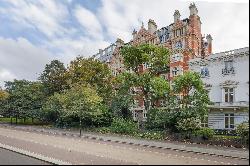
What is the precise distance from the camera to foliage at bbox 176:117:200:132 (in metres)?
24.1

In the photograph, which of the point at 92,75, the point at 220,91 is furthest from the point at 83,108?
the point at 220,91

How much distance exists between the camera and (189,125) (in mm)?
24141

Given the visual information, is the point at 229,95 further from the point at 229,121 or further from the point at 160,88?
the point at 160,88

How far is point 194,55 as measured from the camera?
39625 millimetres

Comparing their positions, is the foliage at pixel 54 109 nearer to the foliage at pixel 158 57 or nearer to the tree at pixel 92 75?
the tree at pixel 92 75

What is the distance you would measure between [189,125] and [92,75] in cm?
1977

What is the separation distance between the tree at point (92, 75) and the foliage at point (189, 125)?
16.8m

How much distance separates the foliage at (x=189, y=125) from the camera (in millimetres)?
24078

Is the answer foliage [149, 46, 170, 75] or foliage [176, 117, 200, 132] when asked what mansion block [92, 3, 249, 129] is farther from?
foliage [176, 117, 200, 132]

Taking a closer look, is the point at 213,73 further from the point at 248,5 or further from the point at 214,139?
the point at 248,5

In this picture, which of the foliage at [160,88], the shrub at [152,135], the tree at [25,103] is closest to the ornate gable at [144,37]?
the tree at [25,103]

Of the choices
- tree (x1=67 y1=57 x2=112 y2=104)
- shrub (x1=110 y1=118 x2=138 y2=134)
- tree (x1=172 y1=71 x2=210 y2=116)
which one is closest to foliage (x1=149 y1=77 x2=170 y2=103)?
tree (x1=172 y1=71 x2=210 y2=116)

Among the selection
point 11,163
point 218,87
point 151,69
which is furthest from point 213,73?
point 11,163

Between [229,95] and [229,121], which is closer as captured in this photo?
[229,95]
